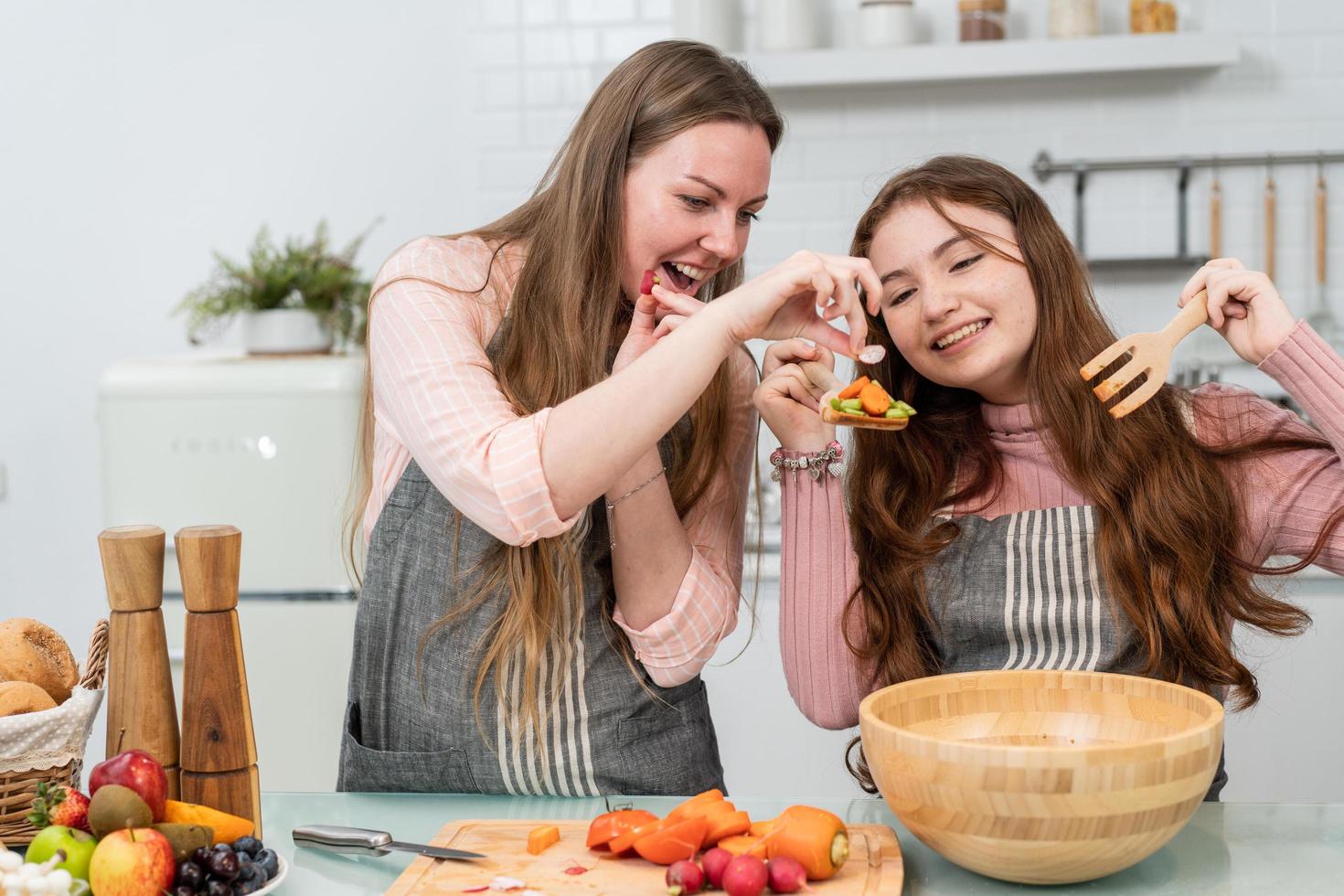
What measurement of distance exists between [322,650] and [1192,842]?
2.21 m

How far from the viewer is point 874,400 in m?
1.44

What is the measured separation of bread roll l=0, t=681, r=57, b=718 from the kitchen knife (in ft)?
0.81

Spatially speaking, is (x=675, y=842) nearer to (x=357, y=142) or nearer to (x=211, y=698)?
(x=211, y=698)

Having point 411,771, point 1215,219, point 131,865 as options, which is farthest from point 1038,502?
point 1215,219

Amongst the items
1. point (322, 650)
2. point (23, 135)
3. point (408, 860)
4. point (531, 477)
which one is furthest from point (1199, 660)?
point (23, 135)

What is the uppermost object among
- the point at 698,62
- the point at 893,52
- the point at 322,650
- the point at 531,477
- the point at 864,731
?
the point at 893,52

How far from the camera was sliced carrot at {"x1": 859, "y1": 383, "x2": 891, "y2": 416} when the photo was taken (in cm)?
144

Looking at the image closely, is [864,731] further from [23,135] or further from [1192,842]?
[23,135]

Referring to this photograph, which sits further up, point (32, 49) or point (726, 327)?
point (32, 49)

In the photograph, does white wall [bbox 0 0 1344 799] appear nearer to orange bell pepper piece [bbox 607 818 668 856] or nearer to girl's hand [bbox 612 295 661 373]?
girl's hand [bbox 612 295 661 373]

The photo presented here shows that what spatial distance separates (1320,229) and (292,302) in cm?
246

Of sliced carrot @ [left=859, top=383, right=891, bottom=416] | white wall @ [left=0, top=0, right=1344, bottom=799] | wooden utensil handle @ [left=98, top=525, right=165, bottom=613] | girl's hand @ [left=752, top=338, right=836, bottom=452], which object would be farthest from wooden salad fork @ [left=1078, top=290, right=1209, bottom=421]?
white wall @ [left=0, top=0, right=1344, bottom=799]

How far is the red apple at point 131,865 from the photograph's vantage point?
98cm

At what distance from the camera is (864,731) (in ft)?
3.65
